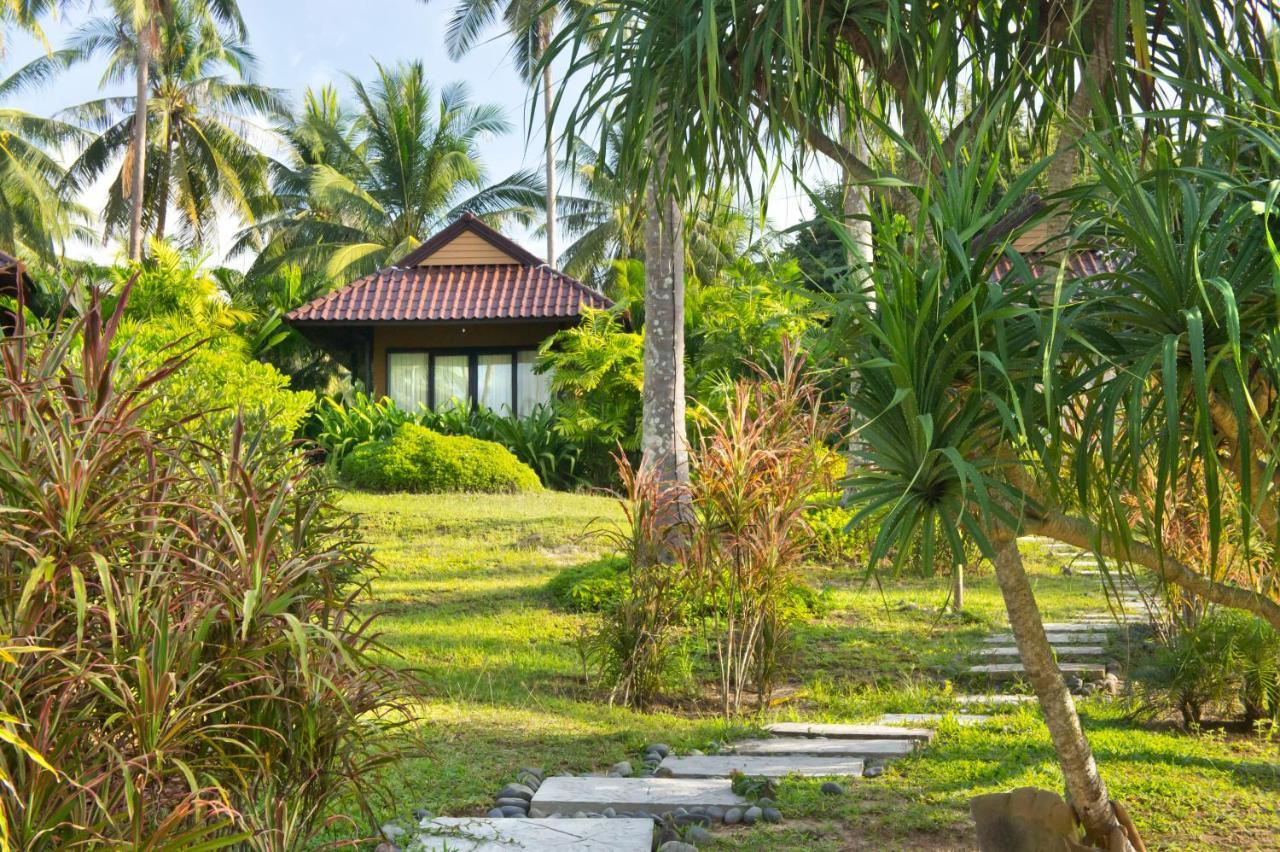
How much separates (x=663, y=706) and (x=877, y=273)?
3.97 m

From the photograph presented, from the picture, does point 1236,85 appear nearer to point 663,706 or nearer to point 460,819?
point 460,819

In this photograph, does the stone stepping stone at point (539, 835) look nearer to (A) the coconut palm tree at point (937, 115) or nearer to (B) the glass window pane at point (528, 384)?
(A) the coconut palm tree at point (937, 115)

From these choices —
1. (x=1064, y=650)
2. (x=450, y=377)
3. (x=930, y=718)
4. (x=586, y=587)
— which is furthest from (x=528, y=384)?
(x=930, y=718)

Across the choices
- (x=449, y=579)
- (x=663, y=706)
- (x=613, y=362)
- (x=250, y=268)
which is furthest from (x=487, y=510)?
(x=250, y=268)

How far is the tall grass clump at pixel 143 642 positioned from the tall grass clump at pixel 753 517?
308 cm

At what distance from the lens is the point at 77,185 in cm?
3095

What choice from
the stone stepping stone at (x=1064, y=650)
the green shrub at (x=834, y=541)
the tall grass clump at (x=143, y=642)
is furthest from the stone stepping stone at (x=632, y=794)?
the green shrub at (x=834, y=541)

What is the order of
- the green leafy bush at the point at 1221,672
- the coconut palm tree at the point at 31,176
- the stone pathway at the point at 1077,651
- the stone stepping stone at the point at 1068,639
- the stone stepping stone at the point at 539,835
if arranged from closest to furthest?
the stone stepping stone at the point at 539,835, the green leafy bush at the point at 1221,672, the stone pathway at the point at 1077,651, the stone stepping stone at the point at 1068,639, the coconut palm tree at the point at 31,176

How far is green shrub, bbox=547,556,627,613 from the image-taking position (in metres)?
8.72

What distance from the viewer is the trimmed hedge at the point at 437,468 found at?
14.2 m

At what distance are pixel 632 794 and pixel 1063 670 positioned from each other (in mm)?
3564

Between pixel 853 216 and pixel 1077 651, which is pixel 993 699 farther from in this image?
pixel 853 216

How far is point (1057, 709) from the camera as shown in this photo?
3.39m

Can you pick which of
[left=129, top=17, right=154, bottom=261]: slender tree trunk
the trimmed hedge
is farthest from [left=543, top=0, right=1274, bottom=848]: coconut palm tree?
[left=129, top=17, right=154, bottom=261]: slender tree trunk
